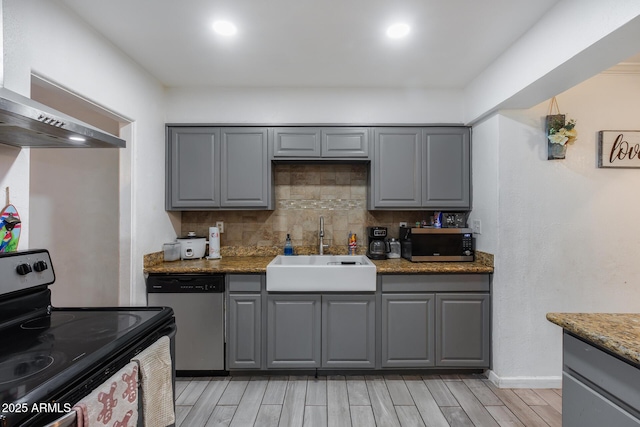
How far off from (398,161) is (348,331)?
1.54 meters

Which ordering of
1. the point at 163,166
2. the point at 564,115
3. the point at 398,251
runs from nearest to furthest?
the point at 564,115 → the point at 163,166 → the point at 398,251

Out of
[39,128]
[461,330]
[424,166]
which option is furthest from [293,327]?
[39,128]

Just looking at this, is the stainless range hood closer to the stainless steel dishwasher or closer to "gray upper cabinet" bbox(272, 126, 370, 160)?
the stainless steel dishwasher

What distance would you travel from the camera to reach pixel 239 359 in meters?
2.51

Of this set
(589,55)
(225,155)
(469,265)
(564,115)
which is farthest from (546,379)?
(225,155)

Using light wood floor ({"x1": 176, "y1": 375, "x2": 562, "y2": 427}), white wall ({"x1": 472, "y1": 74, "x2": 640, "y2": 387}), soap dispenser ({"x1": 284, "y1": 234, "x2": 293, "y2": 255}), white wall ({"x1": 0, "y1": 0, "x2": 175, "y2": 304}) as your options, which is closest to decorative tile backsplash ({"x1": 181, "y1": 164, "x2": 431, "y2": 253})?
soap dispenser ({"x1": 284, "y1": 234, "x2": 293, "y2": 255})

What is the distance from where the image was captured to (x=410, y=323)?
253cm

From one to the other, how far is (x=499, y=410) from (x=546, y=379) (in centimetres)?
61

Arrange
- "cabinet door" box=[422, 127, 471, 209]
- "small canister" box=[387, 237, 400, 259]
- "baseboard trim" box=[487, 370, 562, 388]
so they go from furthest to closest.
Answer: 1. "small canister" box=[387, 237, 400, 259]
2. "cabinet door" box=[422, 127, 471, 209]
3. "baseboard trim" box=[487, 370, 562, 388]

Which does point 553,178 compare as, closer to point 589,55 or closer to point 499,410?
point 589,55

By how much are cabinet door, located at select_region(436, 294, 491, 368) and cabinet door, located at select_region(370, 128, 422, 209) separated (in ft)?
2.98

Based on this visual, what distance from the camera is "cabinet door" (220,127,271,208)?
2.85m

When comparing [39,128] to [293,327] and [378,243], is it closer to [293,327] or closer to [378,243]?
[293,327]

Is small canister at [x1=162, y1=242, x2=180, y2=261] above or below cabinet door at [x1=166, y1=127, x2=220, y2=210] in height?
below
